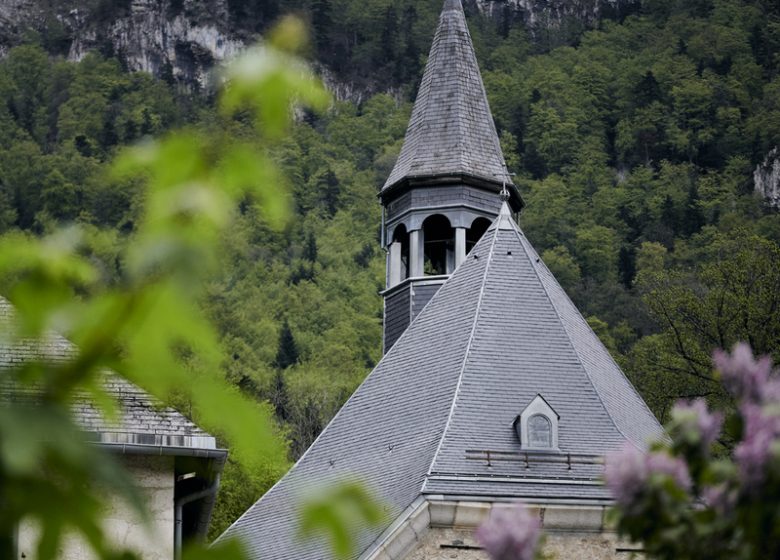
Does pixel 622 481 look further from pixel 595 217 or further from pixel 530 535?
pixel 595 217

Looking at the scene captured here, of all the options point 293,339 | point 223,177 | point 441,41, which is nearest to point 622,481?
point 223,177

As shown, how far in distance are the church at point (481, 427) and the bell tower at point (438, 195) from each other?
4.51 metres

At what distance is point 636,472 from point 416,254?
18491 millimetres

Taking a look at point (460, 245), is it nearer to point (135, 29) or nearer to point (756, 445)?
point (756, 445)

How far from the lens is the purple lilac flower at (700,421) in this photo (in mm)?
3473

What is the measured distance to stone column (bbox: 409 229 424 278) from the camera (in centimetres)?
2178

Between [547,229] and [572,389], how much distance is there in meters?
62.3

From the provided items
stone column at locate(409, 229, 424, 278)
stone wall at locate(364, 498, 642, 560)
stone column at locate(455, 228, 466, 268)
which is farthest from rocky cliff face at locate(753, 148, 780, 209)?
stone wall at locate(364, 498, 642, 560)

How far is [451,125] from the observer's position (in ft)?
76.1

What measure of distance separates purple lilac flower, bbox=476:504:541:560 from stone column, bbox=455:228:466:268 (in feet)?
59.4

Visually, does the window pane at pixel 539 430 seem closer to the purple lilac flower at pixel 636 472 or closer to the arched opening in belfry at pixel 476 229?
the arched opening in belfry at pixel 476 229

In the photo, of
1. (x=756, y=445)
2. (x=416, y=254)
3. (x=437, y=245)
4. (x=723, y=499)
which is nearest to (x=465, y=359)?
(x=416, y=254)

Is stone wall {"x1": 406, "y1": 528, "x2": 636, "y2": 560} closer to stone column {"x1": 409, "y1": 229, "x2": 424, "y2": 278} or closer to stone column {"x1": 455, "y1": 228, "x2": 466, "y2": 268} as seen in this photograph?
stone column {"x1": 455, "y1": 228, "x2": 466, "y2": 268}

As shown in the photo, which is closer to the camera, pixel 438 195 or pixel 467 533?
A: pixel 467 533
